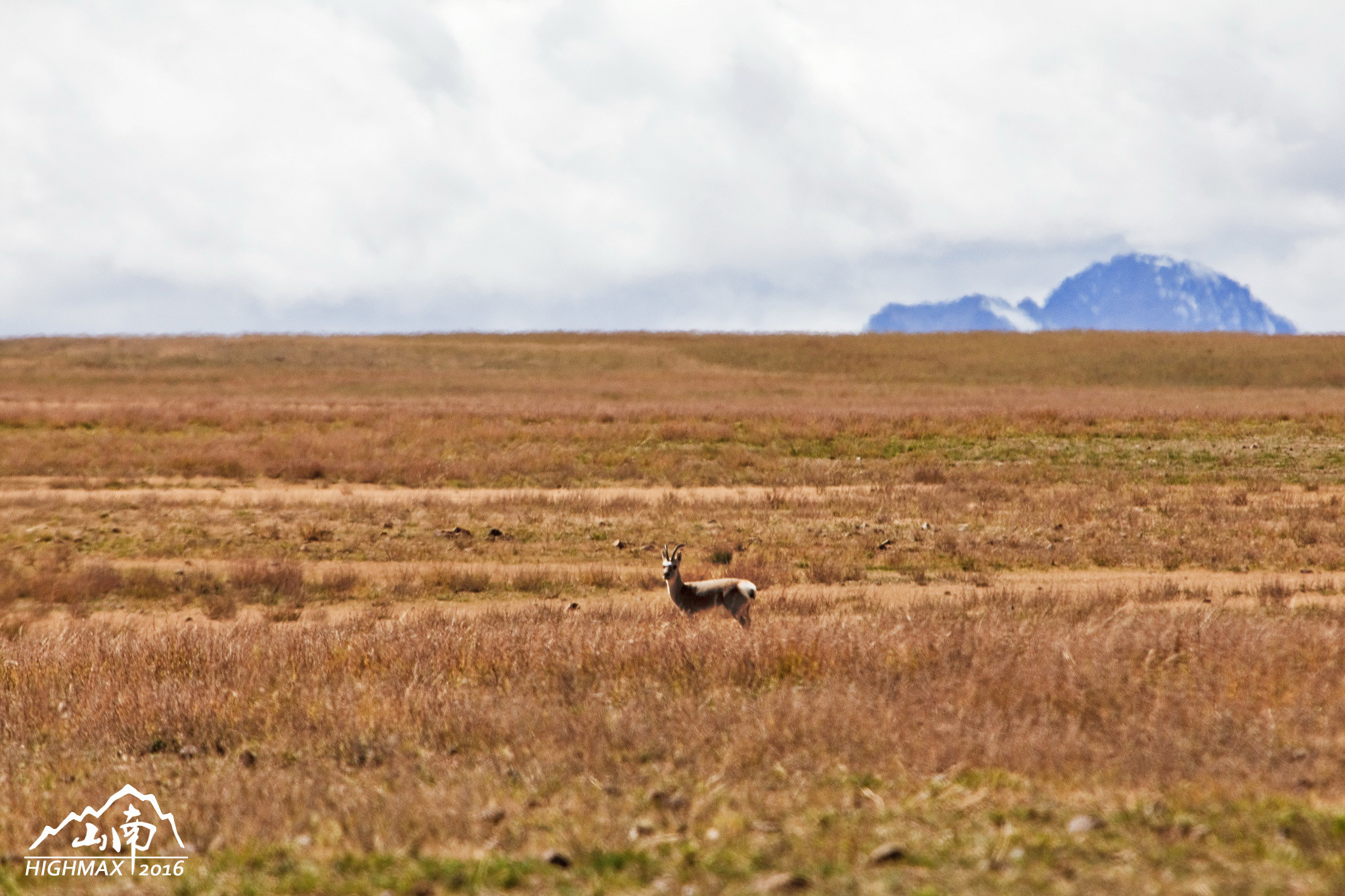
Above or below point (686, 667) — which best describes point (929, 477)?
above

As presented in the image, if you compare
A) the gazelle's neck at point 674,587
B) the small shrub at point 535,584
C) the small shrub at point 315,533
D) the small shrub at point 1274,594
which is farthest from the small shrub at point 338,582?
the small shrub at point 1274,594

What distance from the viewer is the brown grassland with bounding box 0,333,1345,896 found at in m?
5.24

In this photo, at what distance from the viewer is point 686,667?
8.44 meters

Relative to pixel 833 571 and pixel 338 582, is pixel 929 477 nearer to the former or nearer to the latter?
pixel 833 571

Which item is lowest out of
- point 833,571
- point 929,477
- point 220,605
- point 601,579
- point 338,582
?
point 220,605

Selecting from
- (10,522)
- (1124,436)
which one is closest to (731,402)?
(1124,436)

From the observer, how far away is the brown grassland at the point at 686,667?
5238 mm

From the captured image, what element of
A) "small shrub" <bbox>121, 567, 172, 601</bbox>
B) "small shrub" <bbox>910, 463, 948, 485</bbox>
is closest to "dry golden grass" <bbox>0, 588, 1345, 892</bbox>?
"small shrub" <bbox>121, 567, 172, 601</bbox>

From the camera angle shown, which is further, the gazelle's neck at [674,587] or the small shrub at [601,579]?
the small shrub at [601,579]

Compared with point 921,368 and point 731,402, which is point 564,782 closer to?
point 731,402

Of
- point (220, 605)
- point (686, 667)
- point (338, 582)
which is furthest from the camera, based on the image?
point (338, 582)

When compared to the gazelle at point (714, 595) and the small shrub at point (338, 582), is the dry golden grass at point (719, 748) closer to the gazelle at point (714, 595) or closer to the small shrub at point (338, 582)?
the gazelle at point (714, 595)

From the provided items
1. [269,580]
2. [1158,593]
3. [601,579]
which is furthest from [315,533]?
[1158,593]

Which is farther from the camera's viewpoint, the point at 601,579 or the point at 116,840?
the point at 601,579
